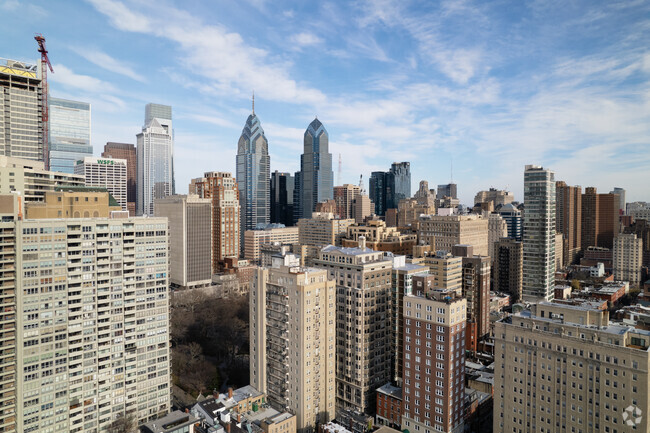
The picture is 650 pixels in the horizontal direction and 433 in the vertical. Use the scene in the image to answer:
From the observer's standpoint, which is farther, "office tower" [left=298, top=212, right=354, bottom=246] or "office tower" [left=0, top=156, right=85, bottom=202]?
"office tower" [left=298, top=212, right=354, bottom=246]

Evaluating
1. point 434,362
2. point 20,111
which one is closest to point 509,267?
point 434,362

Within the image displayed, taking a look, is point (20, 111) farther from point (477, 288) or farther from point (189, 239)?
point (477, 288)

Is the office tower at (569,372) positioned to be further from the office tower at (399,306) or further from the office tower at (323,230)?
the office tower at (323,230)

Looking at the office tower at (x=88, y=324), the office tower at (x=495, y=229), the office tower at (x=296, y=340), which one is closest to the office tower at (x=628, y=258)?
the office tower at (x=495, y=229)

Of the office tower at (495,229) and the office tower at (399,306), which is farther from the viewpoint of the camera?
the office tower at (495,229)

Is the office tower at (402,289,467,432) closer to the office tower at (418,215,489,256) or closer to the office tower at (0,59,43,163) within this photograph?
the office tower at (418,215,489,256)

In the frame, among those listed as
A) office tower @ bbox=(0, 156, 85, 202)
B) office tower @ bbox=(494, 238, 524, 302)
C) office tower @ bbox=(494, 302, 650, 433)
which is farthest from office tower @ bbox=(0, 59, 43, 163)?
office tower @ bbox=(494, 238, 524, 302)
